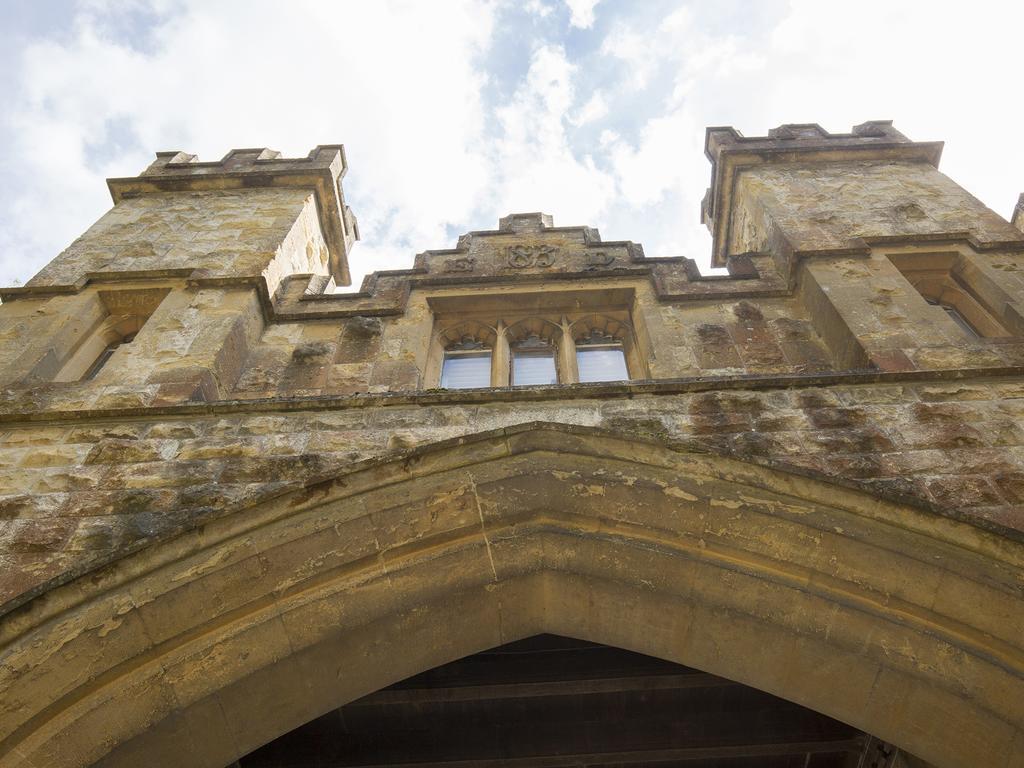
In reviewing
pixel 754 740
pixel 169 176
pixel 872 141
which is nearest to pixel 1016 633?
pixel 754 740

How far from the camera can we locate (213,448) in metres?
4.02

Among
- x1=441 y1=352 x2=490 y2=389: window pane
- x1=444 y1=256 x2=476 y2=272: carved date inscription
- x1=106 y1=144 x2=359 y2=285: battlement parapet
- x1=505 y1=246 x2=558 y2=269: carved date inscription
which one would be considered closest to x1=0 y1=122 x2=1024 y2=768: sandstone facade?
x1=441 y1=352 x2=490 y2=389: window pane

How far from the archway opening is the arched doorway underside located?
0.78 metres

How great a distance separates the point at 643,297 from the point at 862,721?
3.50 m

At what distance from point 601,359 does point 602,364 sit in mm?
71

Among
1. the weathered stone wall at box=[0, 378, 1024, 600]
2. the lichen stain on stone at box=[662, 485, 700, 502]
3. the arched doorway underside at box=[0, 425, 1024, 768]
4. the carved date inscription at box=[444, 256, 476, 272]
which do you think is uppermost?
the carved date inscription at box=[444, 256, 476, 272]

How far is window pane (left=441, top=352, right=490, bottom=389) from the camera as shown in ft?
19.2

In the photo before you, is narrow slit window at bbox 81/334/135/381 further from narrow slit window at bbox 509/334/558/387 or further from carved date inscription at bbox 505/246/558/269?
carved date inscription at bbox 505/246/558/269

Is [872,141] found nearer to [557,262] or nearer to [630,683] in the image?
[557,262]

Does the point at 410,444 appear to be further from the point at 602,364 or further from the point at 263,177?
the point at 263,177

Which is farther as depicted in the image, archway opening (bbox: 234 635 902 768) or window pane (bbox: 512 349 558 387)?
window pane (bbox: 512 349 558 387)

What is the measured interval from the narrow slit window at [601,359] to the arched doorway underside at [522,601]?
7.13 feet

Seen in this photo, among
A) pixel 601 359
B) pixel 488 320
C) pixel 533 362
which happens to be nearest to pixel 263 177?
pixel 488 320

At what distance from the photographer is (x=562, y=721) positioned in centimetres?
450
